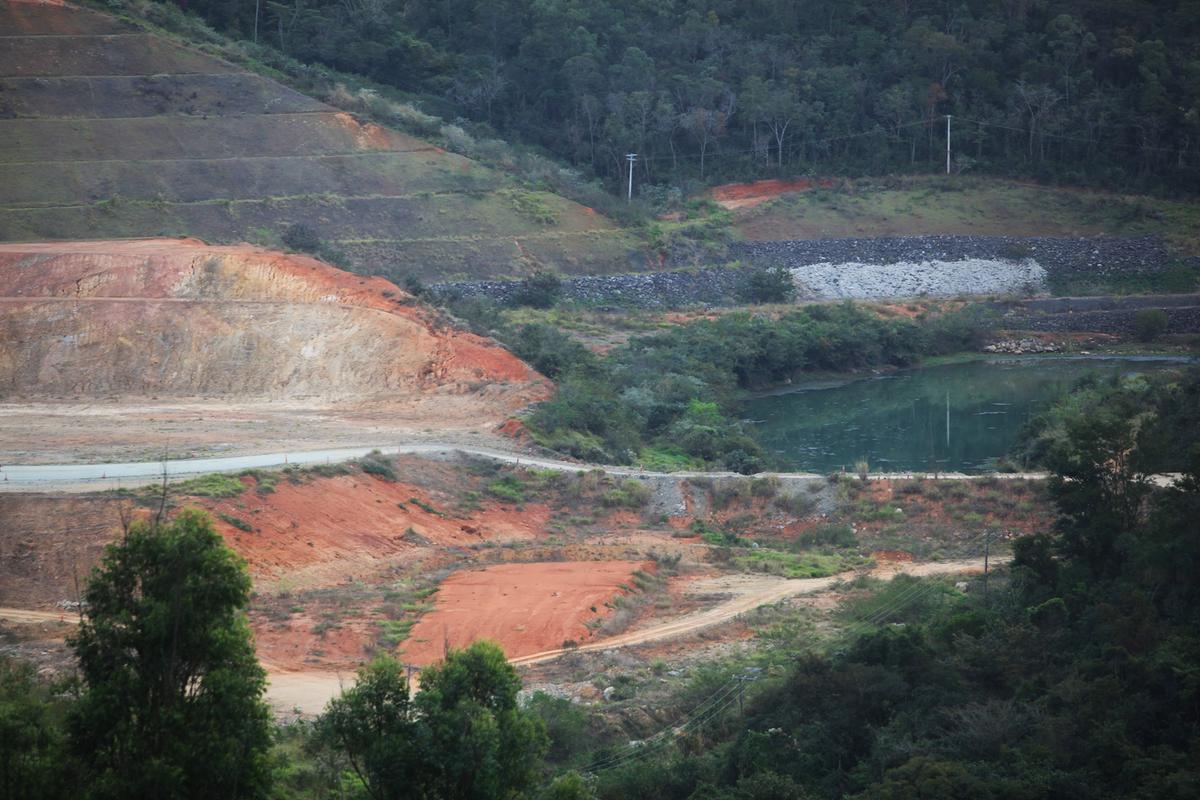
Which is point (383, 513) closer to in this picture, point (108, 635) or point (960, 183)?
point (108, 635)

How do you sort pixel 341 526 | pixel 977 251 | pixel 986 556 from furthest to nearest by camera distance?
pixel 977 251 < pixel 341 526 < pixel 986 556

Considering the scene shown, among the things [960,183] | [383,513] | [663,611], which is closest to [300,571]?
[383,513]

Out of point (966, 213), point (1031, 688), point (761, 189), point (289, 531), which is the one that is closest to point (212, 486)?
point (289, 531)

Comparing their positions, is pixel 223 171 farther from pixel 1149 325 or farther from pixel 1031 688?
pixel 1031 688

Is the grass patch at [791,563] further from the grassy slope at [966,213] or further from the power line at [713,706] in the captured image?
the grassy slope at [966,213]

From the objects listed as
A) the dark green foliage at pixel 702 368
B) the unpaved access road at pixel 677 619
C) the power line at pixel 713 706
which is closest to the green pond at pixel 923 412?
A: the dark green foliage at pixel 702 368
